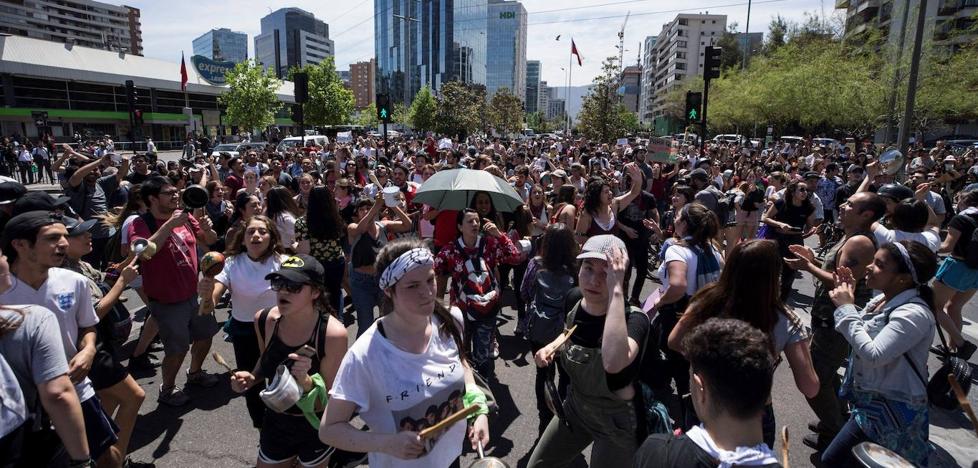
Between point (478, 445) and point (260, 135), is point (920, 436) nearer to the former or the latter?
point (478, 445)

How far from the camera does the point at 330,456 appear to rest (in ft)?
10.1

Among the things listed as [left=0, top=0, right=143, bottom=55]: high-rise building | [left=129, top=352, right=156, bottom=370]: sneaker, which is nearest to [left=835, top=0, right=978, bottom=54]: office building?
[left=129, top=352, right=156, bottom=370]: sneaker

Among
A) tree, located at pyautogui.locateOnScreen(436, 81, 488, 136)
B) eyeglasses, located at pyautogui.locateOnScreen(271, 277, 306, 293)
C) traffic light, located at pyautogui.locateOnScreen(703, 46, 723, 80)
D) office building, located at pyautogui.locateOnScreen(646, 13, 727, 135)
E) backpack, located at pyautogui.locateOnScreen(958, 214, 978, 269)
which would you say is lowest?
backpack, located at pyautogui.locateOnScreen(958, 214, 978, 269)

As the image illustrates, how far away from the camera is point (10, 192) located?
461cm

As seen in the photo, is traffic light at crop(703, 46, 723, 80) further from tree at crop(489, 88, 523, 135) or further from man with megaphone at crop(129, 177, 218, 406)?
tree at crop(489, 88, 523, 135)

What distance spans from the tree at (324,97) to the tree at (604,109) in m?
31.7

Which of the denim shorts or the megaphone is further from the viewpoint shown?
the denim shorts

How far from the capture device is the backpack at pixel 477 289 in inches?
177

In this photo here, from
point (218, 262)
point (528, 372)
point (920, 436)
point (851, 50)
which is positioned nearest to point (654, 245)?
point (528, 372)

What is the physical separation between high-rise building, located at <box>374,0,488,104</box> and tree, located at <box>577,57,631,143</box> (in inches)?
3861

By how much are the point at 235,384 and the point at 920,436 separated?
3.68m

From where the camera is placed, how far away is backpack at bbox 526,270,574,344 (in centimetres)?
407

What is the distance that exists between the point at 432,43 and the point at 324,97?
84.6 metres

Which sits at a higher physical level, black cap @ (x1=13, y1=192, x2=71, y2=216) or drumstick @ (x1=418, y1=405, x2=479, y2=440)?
black cap @ (x1=13, y1=192, x2=71, y2=216)
